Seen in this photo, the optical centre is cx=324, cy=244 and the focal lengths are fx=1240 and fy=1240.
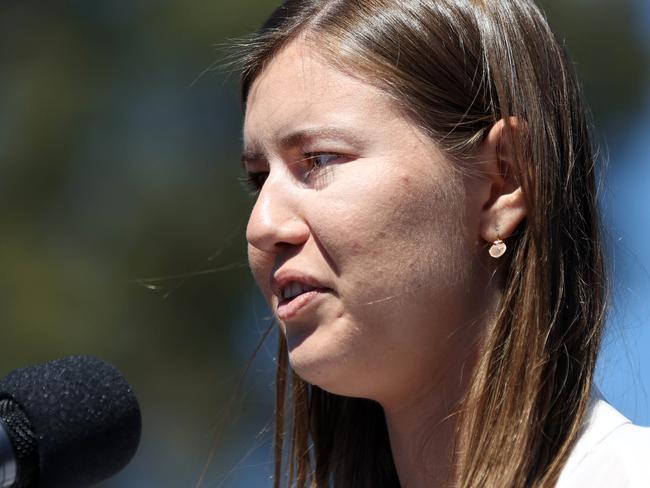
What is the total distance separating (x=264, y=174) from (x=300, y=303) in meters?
0.36

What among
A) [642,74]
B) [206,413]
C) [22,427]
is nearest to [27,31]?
[206,413]

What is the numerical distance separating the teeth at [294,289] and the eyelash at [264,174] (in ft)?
0.74

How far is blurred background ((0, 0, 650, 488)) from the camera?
9.33m

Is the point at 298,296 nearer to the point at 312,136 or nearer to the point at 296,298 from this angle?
the point at 296,298

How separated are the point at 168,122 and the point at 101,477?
8.10 meters

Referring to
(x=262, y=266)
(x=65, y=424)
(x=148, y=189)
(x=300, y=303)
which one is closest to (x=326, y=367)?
(x=300, y=303)

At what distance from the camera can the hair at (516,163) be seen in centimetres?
248

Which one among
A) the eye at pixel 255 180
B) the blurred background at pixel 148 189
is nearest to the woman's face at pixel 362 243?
the eye at pixel 255 180

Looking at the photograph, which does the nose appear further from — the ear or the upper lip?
the ear

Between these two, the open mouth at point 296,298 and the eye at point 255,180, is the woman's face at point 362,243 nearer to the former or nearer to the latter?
the open mouth at point 296,298

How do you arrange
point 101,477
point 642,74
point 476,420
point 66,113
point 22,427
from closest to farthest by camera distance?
point 22,427 < point 101,477 < point 476,420 < point 642,74 < point 66,113

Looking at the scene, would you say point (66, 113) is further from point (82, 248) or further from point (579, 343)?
point (579, 343)

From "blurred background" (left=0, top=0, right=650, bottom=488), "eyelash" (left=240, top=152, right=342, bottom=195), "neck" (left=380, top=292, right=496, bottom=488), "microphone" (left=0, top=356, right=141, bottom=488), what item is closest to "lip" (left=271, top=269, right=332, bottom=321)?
"eyelash" (left=240, top=152, right=342, bottom=195)

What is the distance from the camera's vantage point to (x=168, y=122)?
9.93 m
